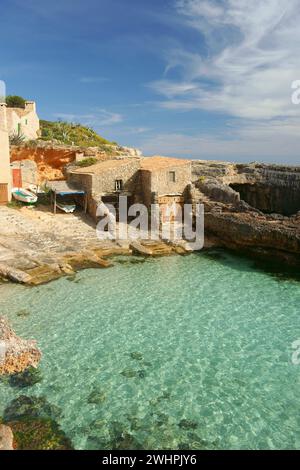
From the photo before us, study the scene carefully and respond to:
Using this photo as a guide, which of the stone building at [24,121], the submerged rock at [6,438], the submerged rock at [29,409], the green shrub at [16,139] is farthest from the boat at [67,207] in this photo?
the submerged rock at [6,438]

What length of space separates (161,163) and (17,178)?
12941 mm

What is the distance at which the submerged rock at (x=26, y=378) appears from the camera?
991 cm

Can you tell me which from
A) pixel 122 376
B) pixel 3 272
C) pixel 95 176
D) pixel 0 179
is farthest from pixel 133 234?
pixel 122 376

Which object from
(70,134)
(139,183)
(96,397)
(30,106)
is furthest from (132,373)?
(70,134)

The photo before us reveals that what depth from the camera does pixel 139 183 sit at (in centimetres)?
2877

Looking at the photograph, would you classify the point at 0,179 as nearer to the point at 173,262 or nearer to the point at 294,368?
the point at 173,262

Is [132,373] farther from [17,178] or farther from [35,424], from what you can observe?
[17,178]

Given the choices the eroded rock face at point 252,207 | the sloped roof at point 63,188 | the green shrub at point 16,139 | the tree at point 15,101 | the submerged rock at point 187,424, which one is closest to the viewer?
the submerged rock at point 187,424

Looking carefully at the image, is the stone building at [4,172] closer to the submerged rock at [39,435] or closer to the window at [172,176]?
the window at [172,176]

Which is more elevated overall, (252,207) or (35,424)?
(252,207)

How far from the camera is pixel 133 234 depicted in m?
25.1

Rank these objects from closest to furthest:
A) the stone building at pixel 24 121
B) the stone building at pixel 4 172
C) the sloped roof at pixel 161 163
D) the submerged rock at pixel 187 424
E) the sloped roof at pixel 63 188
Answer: the submerged rock at pixel 187 424 → the sloped roof at pixel 161 163 → the stone building at pixel 4 172 → the sloped roof at pixel 63 188 → the stone building at pixel 24 121

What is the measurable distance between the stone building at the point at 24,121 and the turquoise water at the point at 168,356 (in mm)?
26547

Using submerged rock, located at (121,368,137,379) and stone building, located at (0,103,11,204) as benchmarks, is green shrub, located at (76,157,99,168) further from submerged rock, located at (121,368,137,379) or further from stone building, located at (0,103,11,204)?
submerged rock, located at (121,368,137,379)
